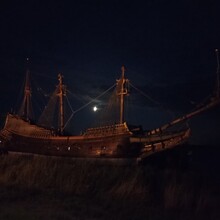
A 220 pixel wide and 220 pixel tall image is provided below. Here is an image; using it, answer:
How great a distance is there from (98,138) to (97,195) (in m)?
22.5

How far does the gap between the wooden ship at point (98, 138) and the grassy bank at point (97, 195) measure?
520 inches

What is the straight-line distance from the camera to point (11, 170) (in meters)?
18.0

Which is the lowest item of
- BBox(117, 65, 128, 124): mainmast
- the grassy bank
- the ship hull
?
the grassy bank

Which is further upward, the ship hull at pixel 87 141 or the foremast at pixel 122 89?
the foremast at pixel 122 89

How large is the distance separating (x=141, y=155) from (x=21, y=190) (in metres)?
18.3

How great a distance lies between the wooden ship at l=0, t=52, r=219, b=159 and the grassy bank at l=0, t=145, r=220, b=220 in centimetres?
1321

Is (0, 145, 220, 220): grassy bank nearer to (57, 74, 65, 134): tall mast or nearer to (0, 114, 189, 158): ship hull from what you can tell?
(0, 114, 189, 158): ship hull

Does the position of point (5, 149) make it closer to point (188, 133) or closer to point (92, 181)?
point (188, 133)

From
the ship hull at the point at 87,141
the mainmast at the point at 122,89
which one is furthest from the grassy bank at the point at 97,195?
the mainmast at the point at 122,89

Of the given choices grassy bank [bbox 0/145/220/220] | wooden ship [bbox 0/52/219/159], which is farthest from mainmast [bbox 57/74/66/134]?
grassy bank [bbox 0/145/220/220]

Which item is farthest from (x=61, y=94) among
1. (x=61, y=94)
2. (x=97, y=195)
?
(x=97, y=195)

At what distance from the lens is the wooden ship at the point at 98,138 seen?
3098 centimetres

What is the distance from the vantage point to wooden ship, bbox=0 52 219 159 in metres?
31.0

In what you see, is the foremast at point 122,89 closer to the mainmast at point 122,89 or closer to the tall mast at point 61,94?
the mainmast at point 122,89
